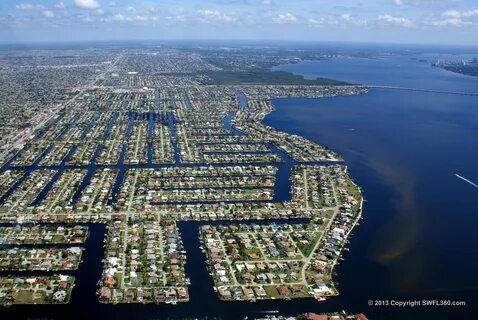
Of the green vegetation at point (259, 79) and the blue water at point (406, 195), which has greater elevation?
the green vegetation at point (259, 79)

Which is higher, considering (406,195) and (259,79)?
(259,79)

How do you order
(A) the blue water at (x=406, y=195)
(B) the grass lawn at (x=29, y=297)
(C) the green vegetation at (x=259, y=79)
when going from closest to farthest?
(B) the grass lawn at (x=29, y=297) → (A) the blue water at (x=406, y=195) → (C) the green vegetation at (x=259, y=79)

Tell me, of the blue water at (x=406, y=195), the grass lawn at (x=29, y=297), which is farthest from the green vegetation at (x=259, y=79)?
the grass lawn at (x=29, y=297)

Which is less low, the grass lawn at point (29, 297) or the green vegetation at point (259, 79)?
the green vegetation at point (259, 79)

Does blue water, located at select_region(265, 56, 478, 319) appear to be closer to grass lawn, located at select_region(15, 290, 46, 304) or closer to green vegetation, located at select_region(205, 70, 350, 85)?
grass lawn, located at select_region(15, 290, 46, 304)

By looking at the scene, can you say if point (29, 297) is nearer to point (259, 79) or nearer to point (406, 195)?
point (406, 195)

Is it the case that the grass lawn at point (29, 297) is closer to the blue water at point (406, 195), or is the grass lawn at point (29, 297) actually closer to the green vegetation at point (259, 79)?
the blue water at point (406, 195)

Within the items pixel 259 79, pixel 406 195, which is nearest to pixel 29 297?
pixel 406 195

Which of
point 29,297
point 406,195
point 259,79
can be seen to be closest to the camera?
point 29,297

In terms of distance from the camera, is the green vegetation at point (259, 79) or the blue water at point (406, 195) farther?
the green vegetation at point (259, 79)

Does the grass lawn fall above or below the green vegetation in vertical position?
below

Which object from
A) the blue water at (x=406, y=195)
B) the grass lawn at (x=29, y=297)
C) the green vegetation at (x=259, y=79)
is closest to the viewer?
the grass lawn at (x=29, y=297)

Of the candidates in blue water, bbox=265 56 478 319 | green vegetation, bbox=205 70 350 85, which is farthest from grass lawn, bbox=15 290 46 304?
green vegetation, bbox=205 70 350 85
